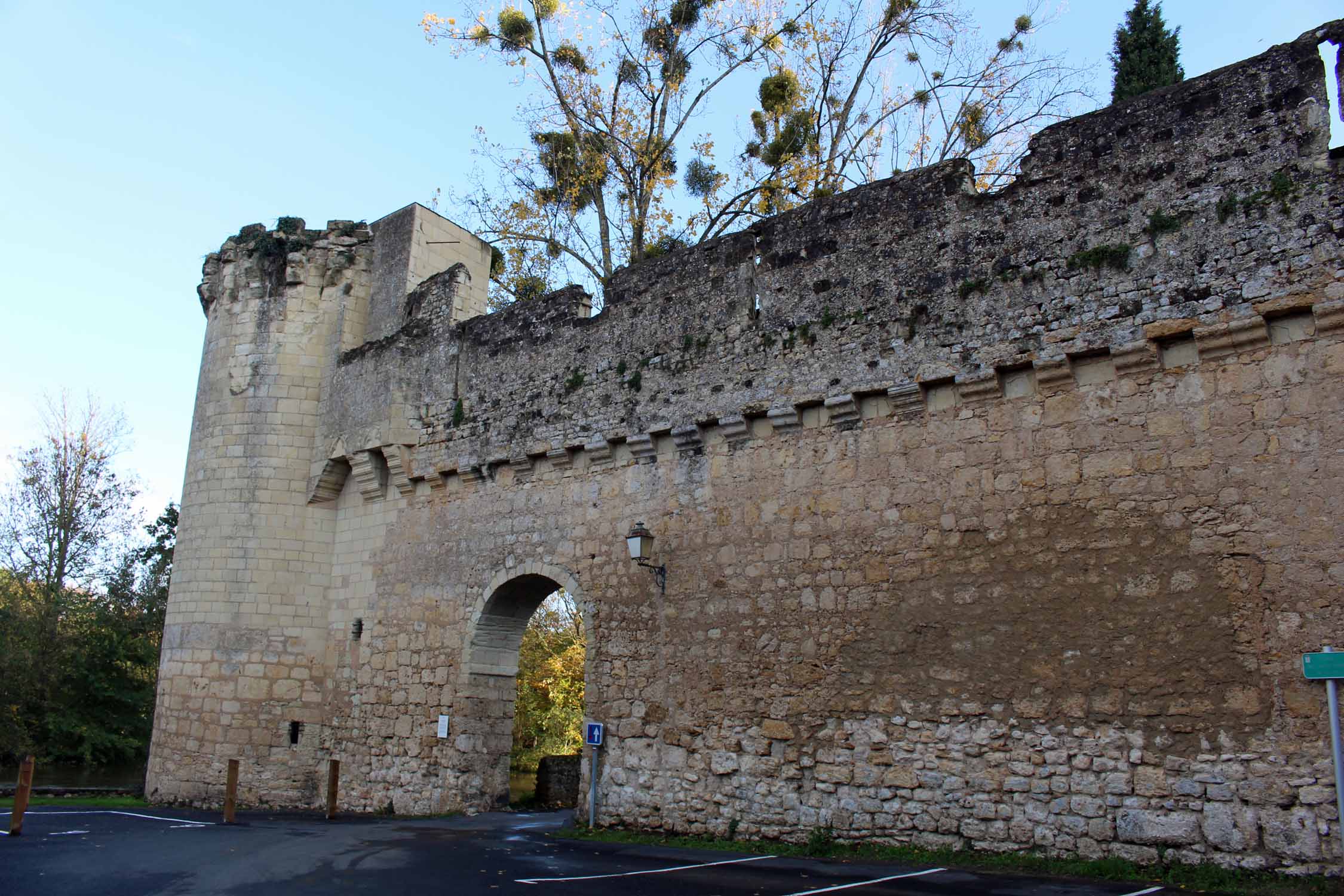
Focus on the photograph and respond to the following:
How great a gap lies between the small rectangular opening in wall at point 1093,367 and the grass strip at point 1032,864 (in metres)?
3.59

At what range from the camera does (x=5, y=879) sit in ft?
24.8

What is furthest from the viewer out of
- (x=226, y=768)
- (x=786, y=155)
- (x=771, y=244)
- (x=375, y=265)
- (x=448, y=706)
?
(x=786, y=155)

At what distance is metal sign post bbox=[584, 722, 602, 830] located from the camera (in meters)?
10.4

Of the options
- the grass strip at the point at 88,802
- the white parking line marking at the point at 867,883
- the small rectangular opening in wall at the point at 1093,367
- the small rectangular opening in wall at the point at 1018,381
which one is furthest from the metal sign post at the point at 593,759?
the grass strip at the point at 88,802

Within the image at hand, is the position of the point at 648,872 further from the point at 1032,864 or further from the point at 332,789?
the point at 332,789

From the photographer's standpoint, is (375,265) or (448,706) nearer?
(448,706)

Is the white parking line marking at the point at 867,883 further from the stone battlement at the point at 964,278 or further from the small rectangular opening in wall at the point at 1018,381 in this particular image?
the stone battlement at the point at 964,278

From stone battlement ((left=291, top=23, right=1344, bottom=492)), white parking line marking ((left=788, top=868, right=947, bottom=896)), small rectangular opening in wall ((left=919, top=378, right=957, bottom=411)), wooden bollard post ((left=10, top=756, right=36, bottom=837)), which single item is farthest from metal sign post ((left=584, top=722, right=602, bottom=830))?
wooden bollard post ((left=10, top=756, right=36, bottom=837))

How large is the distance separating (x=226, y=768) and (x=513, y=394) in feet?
20.4

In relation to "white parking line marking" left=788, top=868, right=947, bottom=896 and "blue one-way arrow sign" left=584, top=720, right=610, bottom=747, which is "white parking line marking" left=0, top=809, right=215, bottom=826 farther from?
"white parking line marking" left=788, top=868, right=947, bottom=896

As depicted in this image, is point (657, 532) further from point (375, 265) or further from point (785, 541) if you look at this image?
point (375, 265)

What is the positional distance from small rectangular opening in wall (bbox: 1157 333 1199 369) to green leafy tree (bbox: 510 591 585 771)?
1530cm

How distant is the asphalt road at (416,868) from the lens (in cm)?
694

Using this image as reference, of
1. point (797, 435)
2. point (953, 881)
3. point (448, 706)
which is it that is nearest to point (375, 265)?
point (448, 706)
